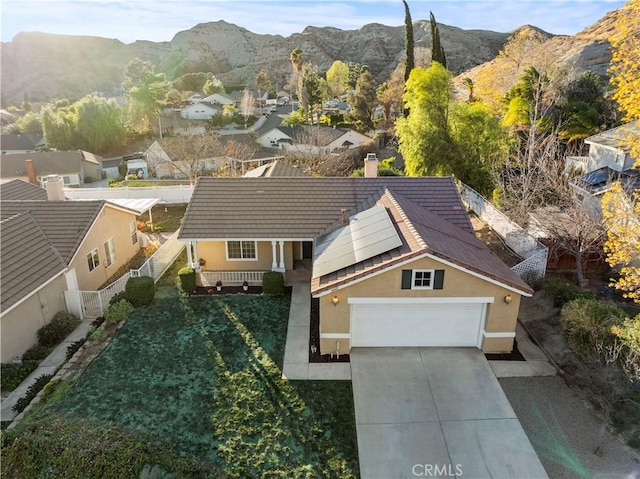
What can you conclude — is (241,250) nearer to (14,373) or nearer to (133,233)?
(133,233)

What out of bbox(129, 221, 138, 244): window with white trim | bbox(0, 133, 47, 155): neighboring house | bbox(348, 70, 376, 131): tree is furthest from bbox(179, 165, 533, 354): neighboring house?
bbox(0, 133, 47, 155): neighboring house

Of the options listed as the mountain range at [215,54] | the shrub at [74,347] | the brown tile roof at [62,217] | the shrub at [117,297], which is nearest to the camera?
the shrub at [74,347]

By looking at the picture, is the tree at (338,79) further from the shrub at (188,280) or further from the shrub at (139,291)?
the shrub at (139,291)

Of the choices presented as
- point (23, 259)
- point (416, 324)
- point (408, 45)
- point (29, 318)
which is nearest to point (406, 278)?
point (416, 324)

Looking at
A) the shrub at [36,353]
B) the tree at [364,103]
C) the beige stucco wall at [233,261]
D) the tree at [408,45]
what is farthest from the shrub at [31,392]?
the tree at [364,103]

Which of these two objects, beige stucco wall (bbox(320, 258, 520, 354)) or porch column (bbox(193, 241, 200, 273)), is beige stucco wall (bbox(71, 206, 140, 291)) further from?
beige stucco wall (bbox(320, 258, 520, 354))

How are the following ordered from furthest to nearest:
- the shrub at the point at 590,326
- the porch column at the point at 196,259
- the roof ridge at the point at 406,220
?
the porch column at the point at 196,259
the roof ridge at the point at 406,220
the shrub at the point at 590,326
